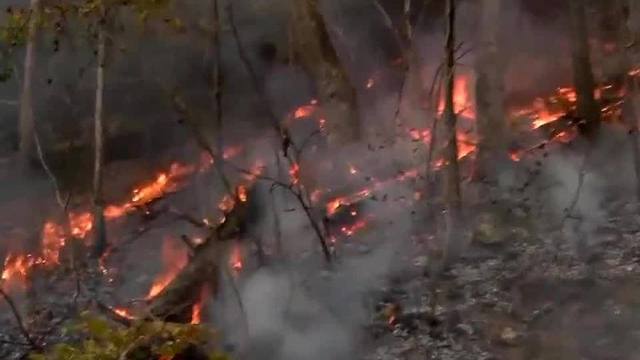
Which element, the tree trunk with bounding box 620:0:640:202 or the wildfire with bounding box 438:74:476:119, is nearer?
the tree trunk with bounding box 620:0:640:202

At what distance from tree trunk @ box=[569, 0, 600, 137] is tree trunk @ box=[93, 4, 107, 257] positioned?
6.36m

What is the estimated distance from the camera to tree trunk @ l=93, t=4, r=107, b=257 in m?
11.3

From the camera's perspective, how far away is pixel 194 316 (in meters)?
9.45

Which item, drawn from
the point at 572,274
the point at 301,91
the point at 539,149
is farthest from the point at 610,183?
the point at 301,91

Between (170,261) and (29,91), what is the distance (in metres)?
3.42

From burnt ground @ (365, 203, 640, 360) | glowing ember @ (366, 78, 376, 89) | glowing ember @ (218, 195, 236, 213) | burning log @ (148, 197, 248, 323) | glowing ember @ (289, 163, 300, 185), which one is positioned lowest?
burnt ground @ (365, 203, 640, 360)

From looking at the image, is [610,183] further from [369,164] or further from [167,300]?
[167,300]

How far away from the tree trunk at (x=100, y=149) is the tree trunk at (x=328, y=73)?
10.7ft

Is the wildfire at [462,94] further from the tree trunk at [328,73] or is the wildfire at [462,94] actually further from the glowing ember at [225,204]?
the glowing ember at [225,204]

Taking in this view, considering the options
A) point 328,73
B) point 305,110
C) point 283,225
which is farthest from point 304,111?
point 283,225

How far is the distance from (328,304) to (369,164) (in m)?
3.70

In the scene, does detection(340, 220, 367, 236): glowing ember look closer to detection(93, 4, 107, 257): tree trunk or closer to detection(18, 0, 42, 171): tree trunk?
detection(93, 4, 107, 257): tree trunk

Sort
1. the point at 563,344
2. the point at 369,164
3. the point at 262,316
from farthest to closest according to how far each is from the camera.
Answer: the point at 369,164
the point at 262,316
the point at 563,344

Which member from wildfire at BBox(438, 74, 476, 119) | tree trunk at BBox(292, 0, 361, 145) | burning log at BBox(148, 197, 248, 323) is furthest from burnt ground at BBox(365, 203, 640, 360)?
wildfire at BBox(438, 74, 476, 119)
